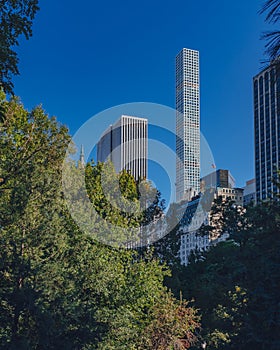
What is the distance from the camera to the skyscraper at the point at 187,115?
62.2 meters

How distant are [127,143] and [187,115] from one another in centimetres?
3154

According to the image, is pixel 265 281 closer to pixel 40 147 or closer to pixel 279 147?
pixel 40 147

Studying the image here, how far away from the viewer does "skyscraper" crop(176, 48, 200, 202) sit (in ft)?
204

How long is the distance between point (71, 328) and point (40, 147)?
518 cm

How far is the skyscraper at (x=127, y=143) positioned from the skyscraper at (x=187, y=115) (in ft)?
56.7

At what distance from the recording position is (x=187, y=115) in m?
66.2

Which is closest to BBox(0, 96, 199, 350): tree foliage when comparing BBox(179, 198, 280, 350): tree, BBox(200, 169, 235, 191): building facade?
BBox(179, 198, 280, 350): tree

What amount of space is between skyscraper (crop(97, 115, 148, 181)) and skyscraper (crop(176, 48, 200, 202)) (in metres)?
17.3

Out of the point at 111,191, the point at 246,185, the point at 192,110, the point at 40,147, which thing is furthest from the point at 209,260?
the point at 246,185

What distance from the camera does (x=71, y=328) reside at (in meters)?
11.8

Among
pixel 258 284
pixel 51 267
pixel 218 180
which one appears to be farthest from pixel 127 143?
pixel 218 180

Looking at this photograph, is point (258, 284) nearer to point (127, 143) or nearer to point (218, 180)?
point (127, 143)

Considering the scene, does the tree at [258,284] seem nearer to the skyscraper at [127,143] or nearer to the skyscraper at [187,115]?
the skyscraper at [127,143]

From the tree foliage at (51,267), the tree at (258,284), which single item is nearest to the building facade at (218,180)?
the tree foliage at (51,267)
